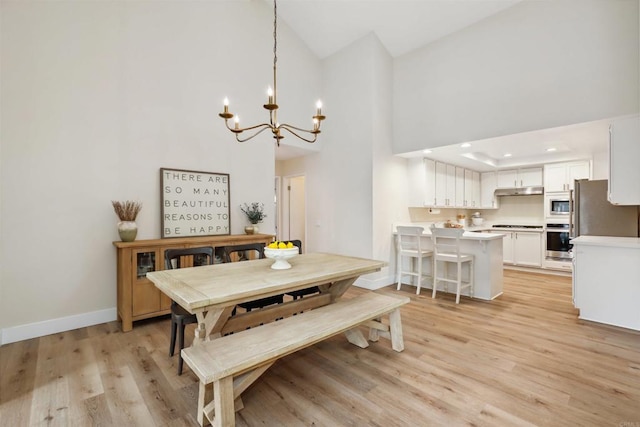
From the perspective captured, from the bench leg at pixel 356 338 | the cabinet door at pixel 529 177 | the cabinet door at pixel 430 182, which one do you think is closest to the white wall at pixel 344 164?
the cabinet door at pixel 430 182

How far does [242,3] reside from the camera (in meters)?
4.45

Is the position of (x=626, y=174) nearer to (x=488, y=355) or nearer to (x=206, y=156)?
(x=488, y=355)

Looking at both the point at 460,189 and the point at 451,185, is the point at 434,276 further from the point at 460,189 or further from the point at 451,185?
the point at 460,189

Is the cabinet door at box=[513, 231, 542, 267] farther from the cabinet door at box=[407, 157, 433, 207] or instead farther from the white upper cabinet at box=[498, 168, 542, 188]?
the cabinet door at box=[407, 157, 433, 207]

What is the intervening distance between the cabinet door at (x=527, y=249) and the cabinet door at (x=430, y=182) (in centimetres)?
227

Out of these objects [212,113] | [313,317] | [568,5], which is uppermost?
[568,5]

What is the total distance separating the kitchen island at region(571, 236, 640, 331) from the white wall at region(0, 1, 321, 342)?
4.36 metres

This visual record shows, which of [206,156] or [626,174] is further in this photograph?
[206,156]

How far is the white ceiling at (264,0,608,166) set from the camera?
404 cm

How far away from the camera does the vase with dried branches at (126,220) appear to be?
10.6 ft

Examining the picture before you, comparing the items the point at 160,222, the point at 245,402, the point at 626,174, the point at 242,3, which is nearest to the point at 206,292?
the point at 245,402

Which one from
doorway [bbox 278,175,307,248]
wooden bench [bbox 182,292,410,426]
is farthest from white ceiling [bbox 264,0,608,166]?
wooden bench [bbox 182,292,410,426]

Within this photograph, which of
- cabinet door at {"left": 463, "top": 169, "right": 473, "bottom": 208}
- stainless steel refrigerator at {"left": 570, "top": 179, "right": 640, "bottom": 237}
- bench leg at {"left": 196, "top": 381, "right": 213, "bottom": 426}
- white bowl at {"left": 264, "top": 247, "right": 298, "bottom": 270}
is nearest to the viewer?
bench leg at {"left": 196, "top": 381, "right": 213, "bottom": 426}

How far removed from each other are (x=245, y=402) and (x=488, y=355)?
201 centimetres
